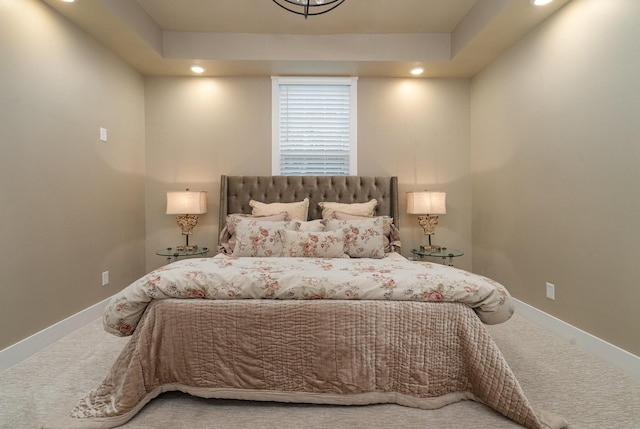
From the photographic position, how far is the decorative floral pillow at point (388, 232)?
335 cm

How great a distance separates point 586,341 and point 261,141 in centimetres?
363

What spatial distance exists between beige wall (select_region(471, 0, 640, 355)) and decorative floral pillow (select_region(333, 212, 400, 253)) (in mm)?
1120

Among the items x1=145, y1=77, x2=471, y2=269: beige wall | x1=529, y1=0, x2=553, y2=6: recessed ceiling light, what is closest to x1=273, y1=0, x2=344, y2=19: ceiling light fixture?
x1=145, y1=77, x2=471, y2=269: beige wall

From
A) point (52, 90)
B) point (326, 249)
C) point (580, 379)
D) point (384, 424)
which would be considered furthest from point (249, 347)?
point (52, 90)

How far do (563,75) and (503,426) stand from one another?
8.71 ft

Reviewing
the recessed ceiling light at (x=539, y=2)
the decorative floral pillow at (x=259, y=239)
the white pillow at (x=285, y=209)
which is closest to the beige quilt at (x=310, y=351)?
the decorative floral pillow at (x=259, y=239)

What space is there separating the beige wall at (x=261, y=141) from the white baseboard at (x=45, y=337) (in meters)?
1.01

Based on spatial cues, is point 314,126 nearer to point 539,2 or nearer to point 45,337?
point 539,2

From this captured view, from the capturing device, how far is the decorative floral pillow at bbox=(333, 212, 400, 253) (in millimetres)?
3348

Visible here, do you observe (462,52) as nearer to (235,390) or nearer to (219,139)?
(219,139)

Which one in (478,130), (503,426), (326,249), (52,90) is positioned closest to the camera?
(503,426)

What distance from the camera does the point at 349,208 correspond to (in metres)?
3.53

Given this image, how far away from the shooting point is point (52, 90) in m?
2.59

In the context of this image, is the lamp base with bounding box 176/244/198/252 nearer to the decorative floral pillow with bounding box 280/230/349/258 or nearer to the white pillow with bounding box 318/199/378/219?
the decorative floral pillow with bounding box 280/230/349/258
